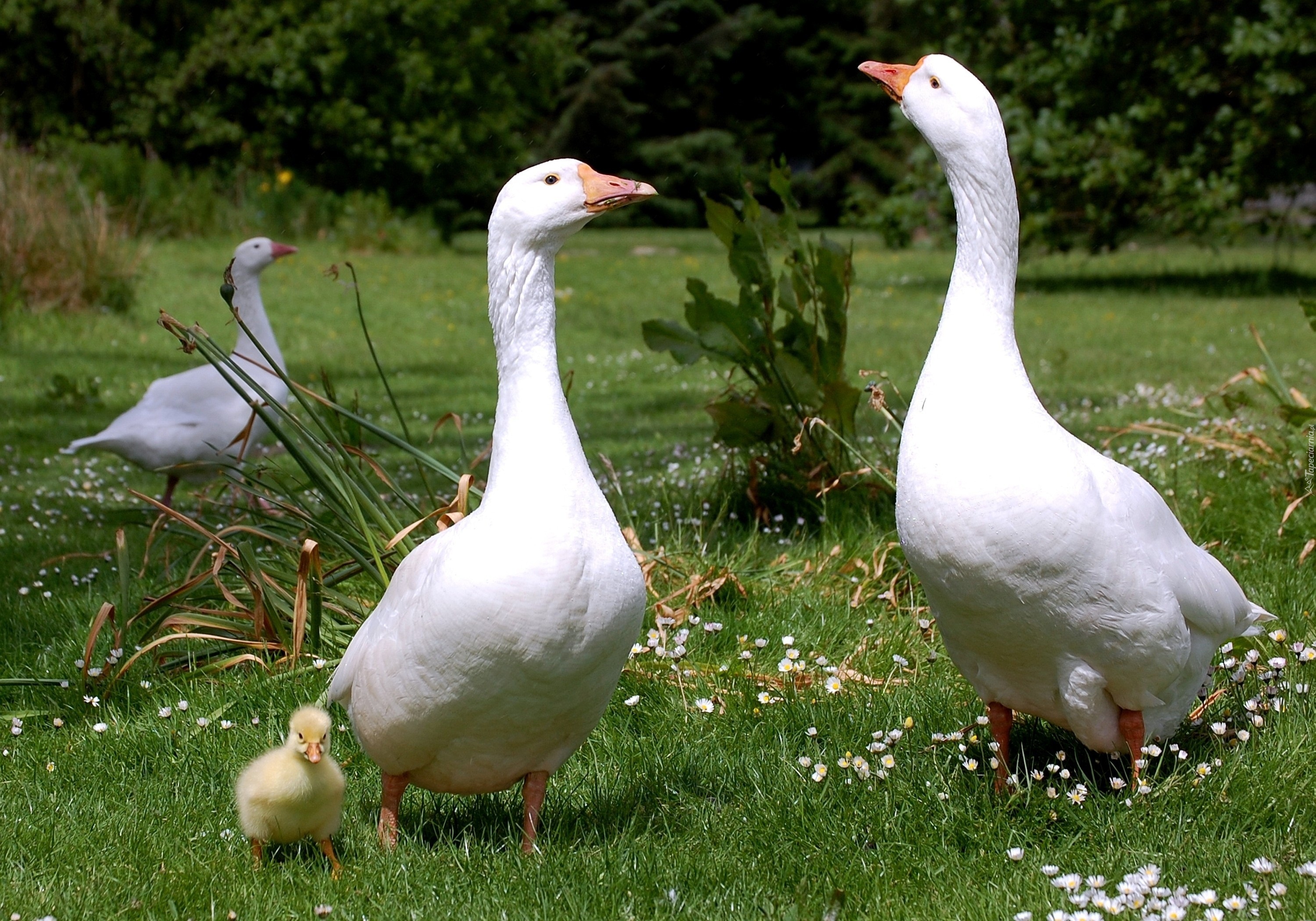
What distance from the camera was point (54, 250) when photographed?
1095cm

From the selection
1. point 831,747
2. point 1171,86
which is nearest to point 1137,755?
point 831,747

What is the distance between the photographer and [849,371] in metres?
9.99

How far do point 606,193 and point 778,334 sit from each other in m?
2.36

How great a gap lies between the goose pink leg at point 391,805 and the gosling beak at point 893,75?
80.9 inches

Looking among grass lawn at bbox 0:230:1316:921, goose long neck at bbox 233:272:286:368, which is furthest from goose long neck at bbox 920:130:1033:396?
goose long neck at bbox 233:272:286:368

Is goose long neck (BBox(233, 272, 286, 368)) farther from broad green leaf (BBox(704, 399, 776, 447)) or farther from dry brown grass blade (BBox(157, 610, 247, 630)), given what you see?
dry brown grass blade (BBox(157, 610, 247, 630))

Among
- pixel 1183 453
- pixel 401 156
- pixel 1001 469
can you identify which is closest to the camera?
pixel 1001 469

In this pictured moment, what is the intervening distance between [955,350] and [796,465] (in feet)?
8.05

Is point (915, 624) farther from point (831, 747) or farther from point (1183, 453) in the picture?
point (1183, 453)

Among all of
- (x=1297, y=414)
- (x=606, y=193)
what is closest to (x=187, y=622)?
(x=606, y=193)

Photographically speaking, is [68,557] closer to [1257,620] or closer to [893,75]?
[893,75]

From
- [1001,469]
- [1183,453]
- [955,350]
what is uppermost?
[955,350]

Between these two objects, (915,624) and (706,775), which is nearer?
(706,775)

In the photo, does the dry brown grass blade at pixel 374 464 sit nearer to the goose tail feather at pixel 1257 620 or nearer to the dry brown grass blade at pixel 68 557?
the dry brown grass blade at pixel 68 557
